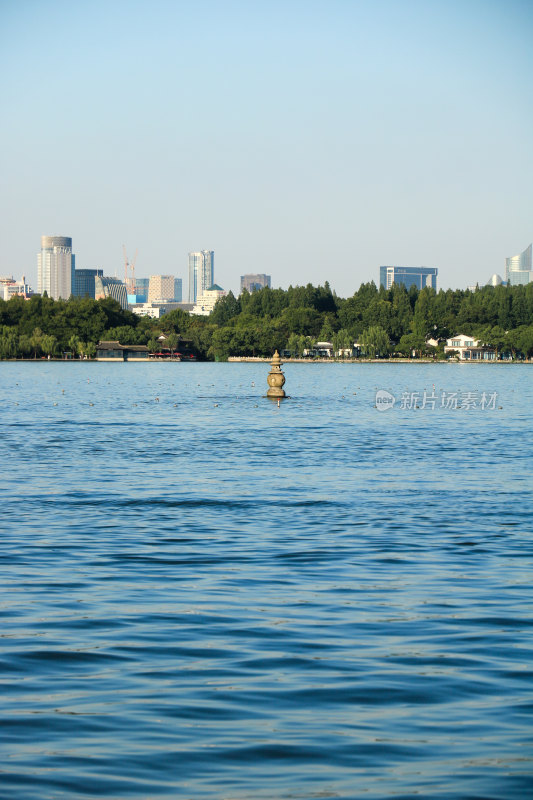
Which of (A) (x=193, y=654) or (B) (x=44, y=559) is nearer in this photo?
(A) (x=193, y=654)

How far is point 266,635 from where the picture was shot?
1179cm

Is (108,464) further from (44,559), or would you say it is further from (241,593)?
(241,593)

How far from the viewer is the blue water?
8008 millimetres

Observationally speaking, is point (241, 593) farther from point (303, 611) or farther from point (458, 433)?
point (458, 433)

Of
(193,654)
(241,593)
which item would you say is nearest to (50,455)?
(241,593)

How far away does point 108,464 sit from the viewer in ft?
105

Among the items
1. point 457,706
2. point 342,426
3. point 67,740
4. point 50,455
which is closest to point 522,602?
point 457,706

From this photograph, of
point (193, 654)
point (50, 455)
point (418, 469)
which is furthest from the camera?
point (50, 455)

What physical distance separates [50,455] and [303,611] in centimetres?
2324

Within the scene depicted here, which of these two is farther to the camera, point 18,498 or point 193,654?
point 18,498

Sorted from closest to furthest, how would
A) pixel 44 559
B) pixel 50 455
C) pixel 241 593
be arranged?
1. pixel 241 593
2. pixel 44 559
3. pixel 50 455

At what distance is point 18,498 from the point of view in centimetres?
2383

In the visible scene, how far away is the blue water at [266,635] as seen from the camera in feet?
26.3

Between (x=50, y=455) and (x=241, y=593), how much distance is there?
2201cm
